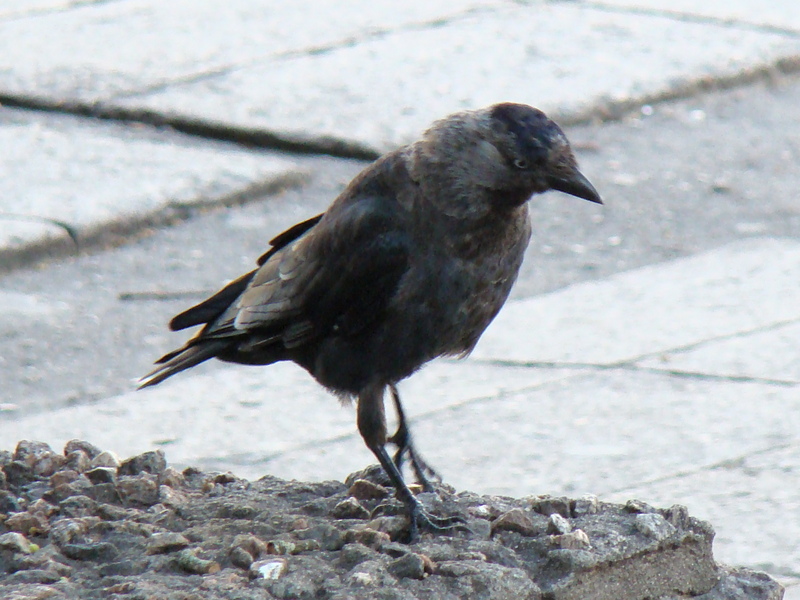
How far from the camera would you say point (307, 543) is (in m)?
3.55

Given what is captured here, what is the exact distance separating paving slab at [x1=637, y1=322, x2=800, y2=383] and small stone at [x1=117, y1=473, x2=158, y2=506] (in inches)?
97.8

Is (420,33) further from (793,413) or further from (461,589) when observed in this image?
(461,589)

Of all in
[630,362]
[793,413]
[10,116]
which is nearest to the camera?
[793,413]

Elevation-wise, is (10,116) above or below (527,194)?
below

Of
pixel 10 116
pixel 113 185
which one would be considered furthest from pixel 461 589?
pixel 10 116

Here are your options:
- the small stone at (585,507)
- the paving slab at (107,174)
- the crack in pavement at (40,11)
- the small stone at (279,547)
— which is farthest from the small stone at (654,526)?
the crack in pavement at (40,11)

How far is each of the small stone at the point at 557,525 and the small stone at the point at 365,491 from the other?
1.73ft

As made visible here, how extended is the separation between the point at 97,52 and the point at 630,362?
5.14 meters

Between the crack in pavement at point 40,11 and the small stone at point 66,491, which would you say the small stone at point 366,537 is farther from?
the crack in pavement at point 40,11

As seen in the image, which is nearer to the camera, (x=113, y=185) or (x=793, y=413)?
(x=793, y=413)

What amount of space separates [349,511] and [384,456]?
170 millimetres

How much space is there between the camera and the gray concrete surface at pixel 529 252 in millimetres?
A: 5160

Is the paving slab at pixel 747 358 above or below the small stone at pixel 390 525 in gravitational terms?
below

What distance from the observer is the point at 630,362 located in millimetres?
5867
